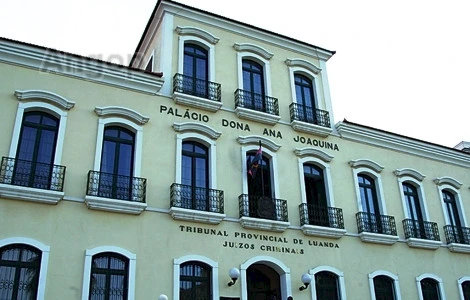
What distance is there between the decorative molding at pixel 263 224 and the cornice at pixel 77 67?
5279 mm

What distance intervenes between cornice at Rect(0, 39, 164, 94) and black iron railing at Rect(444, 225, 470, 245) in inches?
514

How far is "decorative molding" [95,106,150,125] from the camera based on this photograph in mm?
15602

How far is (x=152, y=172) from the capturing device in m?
15.6

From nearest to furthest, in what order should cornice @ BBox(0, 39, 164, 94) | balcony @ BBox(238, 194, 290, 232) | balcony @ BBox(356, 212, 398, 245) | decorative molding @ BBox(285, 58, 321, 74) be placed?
1. cornice @ BBox(0, 39, 164, 94)
2. balcony @ BBox(238, 194, 290, 232)
3. balcony @ BBox(356, 212, 398, 245)
4. decorative molding @ BBox(285, 58, 321, 74)

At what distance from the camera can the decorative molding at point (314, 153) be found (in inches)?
728

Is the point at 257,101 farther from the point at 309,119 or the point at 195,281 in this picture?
the point at 195,281

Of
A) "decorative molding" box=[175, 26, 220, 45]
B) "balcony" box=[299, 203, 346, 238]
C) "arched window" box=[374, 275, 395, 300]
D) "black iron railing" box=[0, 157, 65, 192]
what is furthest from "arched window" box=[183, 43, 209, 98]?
"arched window" box=[374, 275, 395, 300]

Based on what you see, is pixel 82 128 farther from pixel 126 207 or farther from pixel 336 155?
pixel 336 155

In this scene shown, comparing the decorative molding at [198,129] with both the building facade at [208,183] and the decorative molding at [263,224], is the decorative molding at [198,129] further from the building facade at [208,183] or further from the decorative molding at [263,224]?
the decorative molding at [263,224]

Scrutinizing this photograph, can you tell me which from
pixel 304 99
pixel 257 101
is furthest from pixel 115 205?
pixel 304 99

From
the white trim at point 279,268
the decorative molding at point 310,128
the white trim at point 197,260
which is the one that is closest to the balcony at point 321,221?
the white trim at point 279,268

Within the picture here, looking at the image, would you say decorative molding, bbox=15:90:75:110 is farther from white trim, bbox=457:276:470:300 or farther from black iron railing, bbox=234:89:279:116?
white trim, bbox=457:276:470:300

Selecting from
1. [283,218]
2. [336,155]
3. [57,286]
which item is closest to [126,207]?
[57,286]

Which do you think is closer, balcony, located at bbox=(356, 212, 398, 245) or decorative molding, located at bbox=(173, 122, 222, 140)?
decorative molding, located at bbox=(173, 122, 222, 140)
